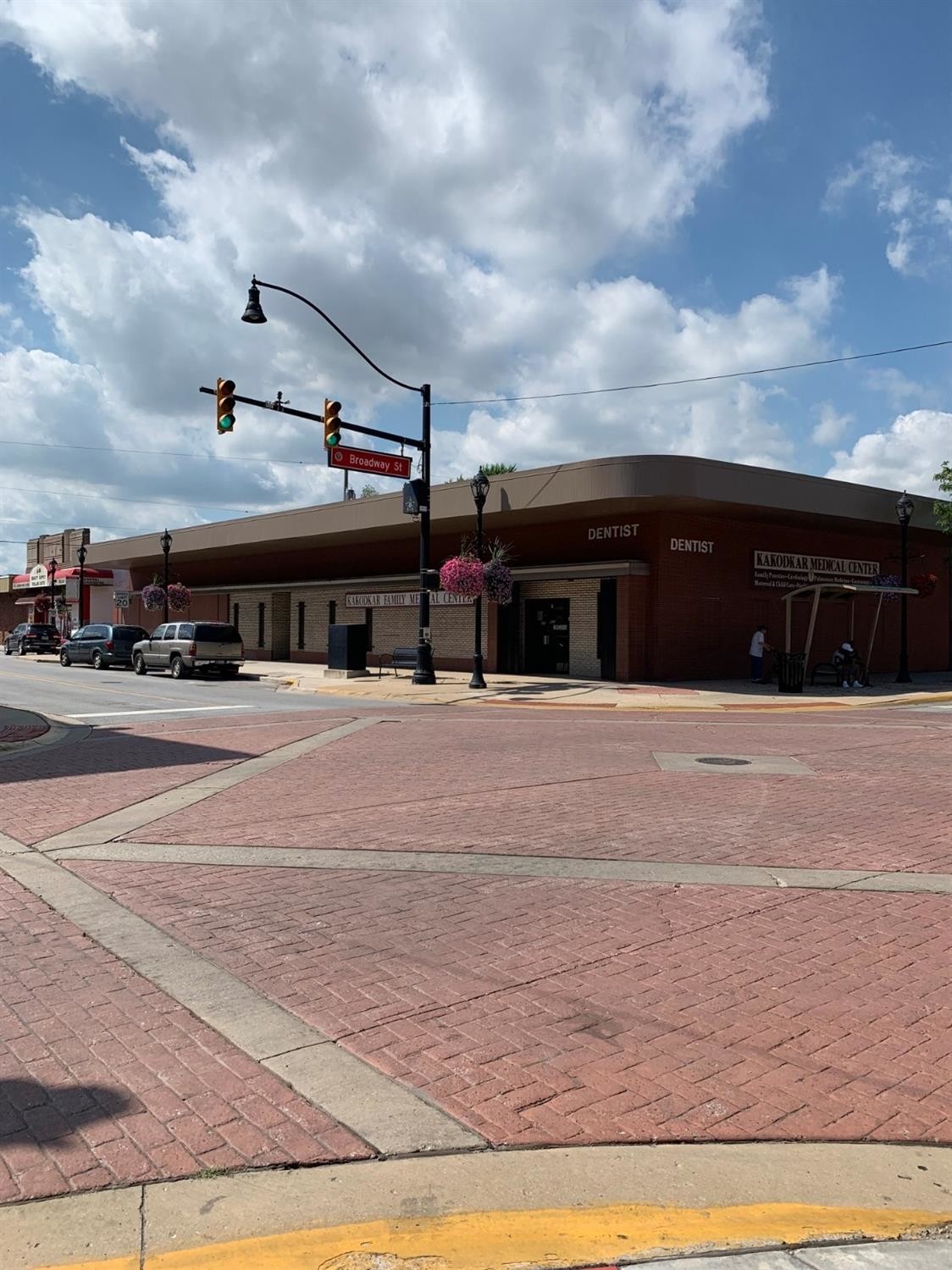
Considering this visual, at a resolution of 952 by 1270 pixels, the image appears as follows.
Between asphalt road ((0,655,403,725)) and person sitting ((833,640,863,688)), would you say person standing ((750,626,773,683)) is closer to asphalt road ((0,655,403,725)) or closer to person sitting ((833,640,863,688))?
person sitting ((833,640,863,688))

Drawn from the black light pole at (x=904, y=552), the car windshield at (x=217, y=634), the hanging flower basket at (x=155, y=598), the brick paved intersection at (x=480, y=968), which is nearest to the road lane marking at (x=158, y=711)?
the brick paved intersection at (x=480, y=968)

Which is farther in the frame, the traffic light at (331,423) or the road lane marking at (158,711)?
the traffic light at (331,423)

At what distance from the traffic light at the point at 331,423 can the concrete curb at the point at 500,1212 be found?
19680mm

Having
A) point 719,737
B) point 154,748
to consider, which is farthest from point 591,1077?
point 719,737

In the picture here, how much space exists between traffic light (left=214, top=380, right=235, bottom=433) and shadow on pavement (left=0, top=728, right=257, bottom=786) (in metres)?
7.62

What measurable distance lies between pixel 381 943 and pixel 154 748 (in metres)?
9.55

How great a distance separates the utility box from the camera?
2952cm

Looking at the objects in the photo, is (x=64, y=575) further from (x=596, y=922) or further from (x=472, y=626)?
(x=596, y=922)

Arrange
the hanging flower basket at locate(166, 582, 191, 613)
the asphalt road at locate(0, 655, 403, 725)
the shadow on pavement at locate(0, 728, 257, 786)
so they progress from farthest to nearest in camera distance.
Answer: the hanging flower basket at locate(166, 582, 191, 613) < the asphalt road at locate(0, 655, 403, 725) < the shadow on pavement at locate(0, 728, 257, 786)

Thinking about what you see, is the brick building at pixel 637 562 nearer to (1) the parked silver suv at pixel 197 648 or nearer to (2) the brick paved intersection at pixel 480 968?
(1) the parked silver suv at pixel 197 648

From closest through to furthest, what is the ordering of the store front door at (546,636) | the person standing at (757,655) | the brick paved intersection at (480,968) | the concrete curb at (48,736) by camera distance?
the brick paved intersection at (480,968) < the concrete curb at (48,736) < the person standing at (757,655) < the store front door at (546,636)

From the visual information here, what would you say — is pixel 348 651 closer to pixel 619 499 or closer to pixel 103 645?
pixel 619 499

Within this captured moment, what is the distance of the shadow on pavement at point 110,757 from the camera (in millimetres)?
11859

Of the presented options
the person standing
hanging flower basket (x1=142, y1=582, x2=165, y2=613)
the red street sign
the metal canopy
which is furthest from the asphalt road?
the metal canopy
